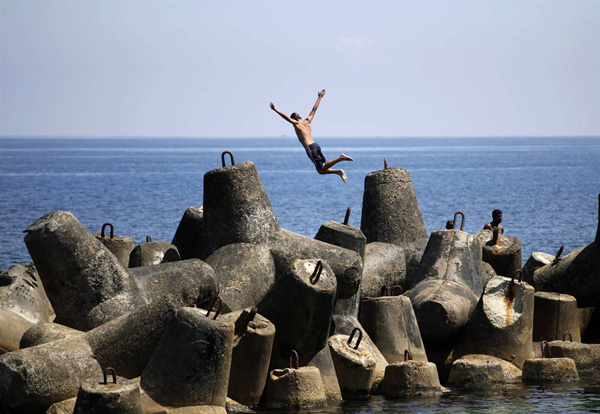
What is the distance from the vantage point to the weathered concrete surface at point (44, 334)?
10.4m

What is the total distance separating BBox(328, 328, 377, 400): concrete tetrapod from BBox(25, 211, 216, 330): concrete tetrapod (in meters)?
1.66

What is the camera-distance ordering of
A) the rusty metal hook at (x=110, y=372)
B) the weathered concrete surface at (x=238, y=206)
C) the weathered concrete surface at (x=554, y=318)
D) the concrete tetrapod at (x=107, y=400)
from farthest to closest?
the weathered concrete surface at (x=238, y=206)
the weathered concrete surface at (x=554, y=318)
the rusty metal hook at (x=110, y=372)
the concrete tetrapod at (x=107, y=400)

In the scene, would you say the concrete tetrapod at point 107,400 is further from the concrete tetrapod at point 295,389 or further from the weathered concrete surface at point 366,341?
the weathered concrete surface at point 366,341

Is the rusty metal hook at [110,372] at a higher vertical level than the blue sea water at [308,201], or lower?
higher

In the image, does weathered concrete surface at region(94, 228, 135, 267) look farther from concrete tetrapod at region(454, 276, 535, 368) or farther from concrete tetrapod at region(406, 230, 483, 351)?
concrete tetrapod at region(454, 276, 535, 368)

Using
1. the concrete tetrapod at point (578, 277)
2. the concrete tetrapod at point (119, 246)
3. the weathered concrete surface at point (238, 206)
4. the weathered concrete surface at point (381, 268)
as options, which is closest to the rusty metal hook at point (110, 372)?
the weathered concrete surface at point (238, 206)

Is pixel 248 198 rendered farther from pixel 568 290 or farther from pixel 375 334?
pixel 568 290

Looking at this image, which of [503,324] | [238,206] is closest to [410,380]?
[503,324]

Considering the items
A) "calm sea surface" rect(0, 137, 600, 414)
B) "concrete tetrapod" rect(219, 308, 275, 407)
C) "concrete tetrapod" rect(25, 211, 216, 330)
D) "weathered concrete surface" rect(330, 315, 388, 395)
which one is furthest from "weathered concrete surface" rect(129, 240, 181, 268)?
"calm sea surface" rect(0, 137, 600, 414)

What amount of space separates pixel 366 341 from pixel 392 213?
4689 millimetres

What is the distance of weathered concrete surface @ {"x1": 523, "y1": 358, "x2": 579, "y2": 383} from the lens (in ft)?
38.1

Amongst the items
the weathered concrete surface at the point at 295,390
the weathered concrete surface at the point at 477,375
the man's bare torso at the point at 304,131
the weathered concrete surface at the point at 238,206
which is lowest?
the weathered concrete surface at the point at 477,375

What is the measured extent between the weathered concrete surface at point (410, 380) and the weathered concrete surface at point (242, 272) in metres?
1.94

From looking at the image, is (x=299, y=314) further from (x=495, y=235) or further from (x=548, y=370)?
(x=495, y=235)
